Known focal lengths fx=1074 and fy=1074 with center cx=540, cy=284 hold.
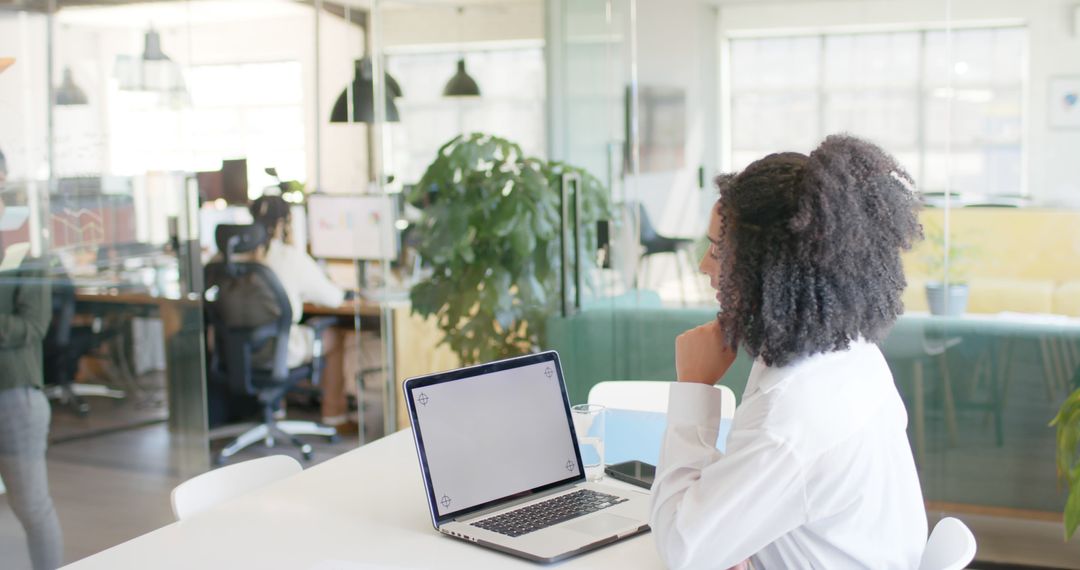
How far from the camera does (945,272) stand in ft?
12.6

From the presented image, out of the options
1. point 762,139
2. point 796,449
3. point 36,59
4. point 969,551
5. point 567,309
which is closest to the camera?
point 796,449

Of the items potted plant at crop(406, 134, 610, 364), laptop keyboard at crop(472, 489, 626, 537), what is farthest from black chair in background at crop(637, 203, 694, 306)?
laptop keyboard at crop(472, 489, 626, 537)

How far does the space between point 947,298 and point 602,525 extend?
2.57 m

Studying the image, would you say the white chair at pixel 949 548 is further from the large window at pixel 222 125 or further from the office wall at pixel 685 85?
the large window at pixel 222 125

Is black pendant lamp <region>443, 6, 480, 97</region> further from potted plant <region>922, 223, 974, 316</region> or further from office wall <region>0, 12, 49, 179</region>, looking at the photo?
potted plant <region>922, 223, 974, 316</region>

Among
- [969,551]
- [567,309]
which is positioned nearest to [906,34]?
[567,309]

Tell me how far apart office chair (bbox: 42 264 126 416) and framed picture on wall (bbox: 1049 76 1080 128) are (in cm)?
326

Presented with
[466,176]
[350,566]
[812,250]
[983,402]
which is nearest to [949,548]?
[812,250]

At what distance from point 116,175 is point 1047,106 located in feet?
10.3

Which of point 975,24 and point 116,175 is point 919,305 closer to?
point 975,24

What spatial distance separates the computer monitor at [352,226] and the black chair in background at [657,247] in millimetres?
1052

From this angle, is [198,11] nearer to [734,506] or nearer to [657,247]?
[657,247]

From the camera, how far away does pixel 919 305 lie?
3.87 m

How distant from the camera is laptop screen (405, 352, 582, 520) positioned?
172 cm
